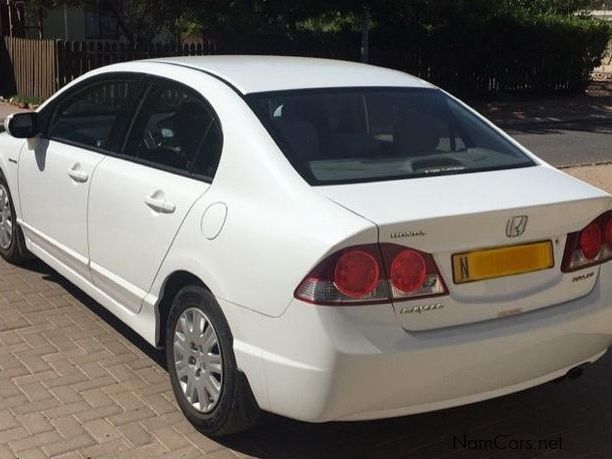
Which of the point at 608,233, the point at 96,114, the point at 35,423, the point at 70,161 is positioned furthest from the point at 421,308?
the point at 96,114

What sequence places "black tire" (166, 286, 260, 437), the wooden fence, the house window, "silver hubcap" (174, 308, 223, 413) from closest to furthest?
"black tire" (166, 286, 260, 437), "silver hubcap" (174, 308, 223, 413), the wooden fence, the house window

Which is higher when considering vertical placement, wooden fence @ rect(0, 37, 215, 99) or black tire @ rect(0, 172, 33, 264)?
wooden fence @ rect(0, 37, 215, 99)

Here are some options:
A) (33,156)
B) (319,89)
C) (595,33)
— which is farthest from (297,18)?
(319,89)

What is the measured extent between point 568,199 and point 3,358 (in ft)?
9.98

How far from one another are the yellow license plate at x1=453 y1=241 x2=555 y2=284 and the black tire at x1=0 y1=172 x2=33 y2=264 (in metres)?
3.71

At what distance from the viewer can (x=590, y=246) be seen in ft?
11.8

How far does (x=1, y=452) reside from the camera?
361cm

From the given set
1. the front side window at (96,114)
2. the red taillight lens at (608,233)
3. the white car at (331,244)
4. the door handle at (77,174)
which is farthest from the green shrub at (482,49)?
the red taillight lens at (608,233)

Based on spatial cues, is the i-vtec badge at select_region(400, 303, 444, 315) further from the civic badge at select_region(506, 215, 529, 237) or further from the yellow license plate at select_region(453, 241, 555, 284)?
the civic badge at select_region(506, 215, 529, 237)

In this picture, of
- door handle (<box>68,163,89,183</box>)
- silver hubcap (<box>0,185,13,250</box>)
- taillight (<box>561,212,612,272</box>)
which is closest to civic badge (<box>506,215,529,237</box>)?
taillight (<box>561,212,612,272</box>)

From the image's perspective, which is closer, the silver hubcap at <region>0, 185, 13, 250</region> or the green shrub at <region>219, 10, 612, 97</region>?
the silver hubcap at <region>0, 185, 13, 250</region>

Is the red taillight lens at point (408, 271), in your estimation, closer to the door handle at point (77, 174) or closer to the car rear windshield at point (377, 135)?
the car rear windshield at point (377, 135)

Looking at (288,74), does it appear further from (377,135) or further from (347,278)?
(347,278)

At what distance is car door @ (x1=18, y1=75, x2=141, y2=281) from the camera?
4719 millimetres
